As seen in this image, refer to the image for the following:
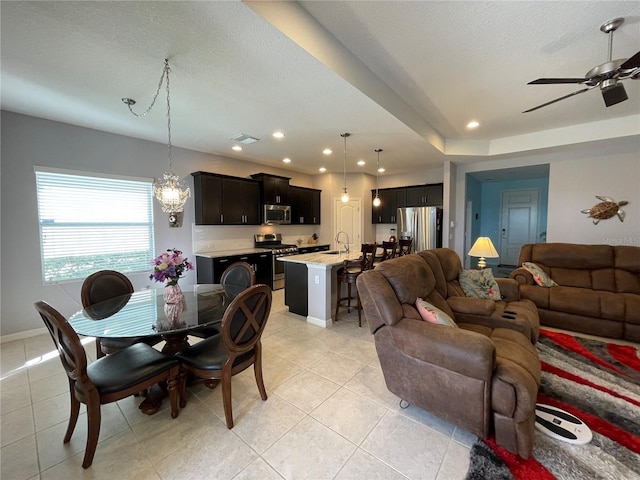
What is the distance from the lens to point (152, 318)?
204 cm

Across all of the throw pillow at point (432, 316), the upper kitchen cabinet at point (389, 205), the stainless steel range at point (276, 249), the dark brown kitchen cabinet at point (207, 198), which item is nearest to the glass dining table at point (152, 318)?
the throw pillow at point (432, 316)

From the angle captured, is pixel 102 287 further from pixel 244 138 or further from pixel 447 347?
pixel 447 347

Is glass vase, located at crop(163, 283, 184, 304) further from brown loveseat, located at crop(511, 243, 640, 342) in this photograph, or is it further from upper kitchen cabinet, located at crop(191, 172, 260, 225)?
brown loveseat, located at crop(511, 243, 640, 342)

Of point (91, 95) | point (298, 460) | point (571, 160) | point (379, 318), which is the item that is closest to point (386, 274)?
point (379, 318)

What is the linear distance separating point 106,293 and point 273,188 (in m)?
3.74

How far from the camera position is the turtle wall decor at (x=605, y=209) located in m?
4.27

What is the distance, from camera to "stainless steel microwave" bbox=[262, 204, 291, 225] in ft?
18.7

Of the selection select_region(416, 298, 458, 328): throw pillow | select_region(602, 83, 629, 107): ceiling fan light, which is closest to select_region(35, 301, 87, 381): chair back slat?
select_region(416, 298, 458, 328): throw pillow

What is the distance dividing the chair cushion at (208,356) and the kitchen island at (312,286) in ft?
5.46

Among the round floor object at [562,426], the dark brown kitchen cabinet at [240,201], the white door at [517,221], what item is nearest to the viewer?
the round floor object at [562,426]

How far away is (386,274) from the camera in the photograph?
7.00 ft

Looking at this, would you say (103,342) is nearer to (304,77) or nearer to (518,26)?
(304,77)

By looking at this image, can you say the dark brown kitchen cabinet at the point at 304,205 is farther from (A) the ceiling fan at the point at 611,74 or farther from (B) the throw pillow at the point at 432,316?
(A) the ceiling fan at the point at 611,74

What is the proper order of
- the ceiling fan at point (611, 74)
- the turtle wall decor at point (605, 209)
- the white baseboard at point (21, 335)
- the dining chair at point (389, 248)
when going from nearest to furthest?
the ceiling fan at point (611, 74) < the white baseboard at point (21, 335) < the dining chair at point (389, 248) < the turtle wall decor at point (605, 209)
